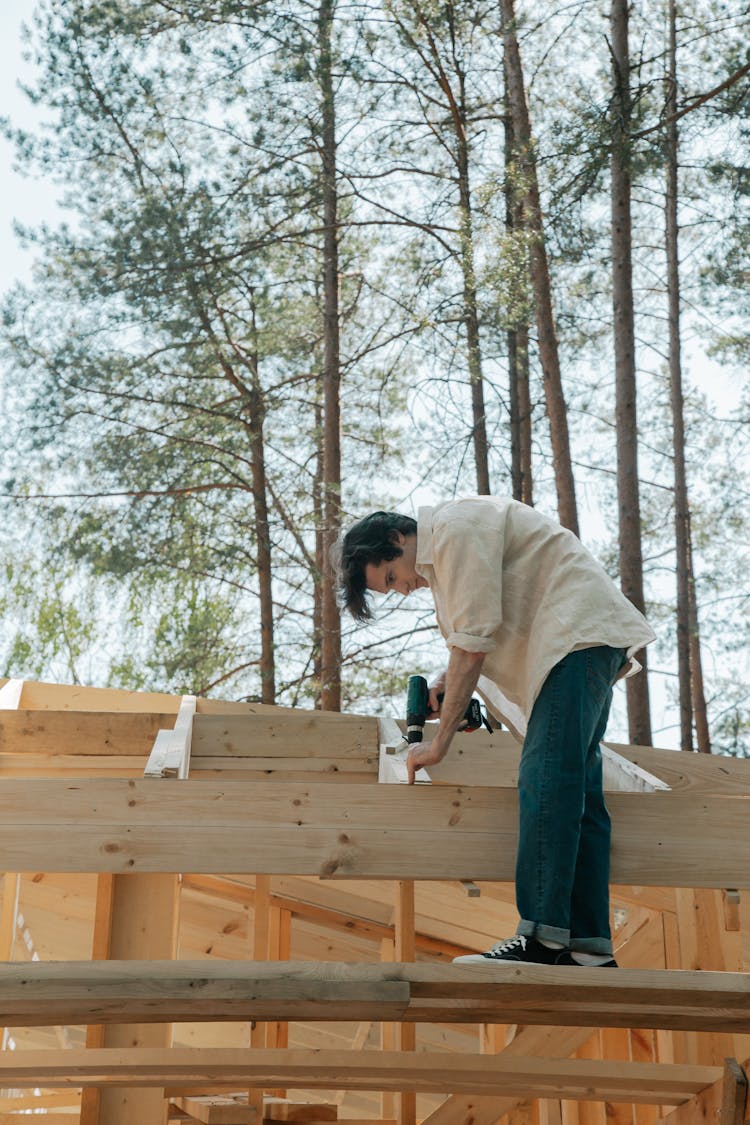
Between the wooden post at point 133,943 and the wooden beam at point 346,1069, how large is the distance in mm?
86

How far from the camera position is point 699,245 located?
11969 mm

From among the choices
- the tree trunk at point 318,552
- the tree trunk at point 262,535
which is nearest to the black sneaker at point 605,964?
the tree trunk at point 318,552

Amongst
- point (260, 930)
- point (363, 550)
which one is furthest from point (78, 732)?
point (363, 550)

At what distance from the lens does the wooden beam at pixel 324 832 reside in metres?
2.59

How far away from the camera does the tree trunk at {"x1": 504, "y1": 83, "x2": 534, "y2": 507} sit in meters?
10.4

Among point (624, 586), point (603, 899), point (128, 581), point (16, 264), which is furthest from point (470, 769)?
point (16, 264)

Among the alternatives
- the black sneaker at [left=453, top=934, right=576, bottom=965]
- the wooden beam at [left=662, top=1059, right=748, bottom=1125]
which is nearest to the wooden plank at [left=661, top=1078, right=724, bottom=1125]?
the wooden beam at [left=662, top=1059, right=748, bottom=1125]

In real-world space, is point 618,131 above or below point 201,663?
above

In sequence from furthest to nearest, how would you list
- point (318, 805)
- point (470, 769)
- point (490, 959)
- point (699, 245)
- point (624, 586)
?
point (699, 245)
point (624, 586)
point (470, 769)
point (318, 805)
point (490, 959)

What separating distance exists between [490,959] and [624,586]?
19.5ft

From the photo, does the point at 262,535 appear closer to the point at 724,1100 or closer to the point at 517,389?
the point at 517,389

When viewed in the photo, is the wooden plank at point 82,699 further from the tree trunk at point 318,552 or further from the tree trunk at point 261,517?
the tree trunk at point 261,517

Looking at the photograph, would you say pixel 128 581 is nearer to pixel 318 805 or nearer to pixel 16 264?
pixel 16 264

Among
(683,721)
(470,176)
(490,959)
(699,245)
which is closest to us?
(490,959)
